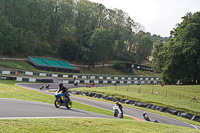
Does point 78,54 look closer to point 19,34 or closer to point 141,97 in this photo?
point 19,34

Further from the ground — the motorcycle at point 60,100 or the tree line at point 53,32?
the tree line at point 53,32

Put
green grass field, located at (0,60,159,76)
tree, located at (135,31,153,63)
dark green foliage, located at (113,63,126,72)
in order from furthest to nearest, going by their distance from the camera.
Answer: tree, located at (135,31,153,63) < dark green foliage, located at (113,63,126,72) < green grass field, located at (0,60,159,76)

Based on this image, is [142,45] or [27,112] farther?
[142,45]

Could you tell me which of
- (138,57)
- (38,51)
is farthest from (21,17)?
(138,57)

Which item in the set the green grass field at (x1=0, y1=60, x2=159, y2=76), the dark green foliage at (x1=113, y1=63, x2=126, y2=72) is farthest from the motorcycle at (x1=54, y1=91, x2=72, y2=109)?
the dark green foliage at (x1=113, y1=63, x2=126, y2=72)

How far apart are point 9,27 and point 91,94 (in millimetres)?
40051

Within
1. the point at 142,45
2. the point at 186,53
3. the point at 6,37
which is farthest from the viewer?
the point at 142,45

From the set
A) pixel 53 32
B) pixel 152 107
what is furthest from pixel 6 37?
pixel 152 107

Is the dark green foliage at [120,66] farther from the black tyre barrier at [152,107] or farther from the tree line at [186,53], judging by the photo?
the black tyre barrier at [152,107]

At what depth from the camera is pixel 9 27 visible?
62219 mm

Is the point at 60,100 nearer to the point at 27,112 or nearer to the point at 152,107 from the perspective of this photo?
the point at 27,112

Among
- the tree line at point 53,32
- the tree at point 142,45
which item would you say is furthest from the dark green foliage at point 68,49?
the tree at point 142,45

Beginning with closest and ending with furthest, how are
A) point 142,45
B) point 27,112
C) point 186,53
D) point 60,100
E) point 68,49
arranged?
point 27,112 < point 60,100 < point 186,53 < point 68,49 < point 142,45

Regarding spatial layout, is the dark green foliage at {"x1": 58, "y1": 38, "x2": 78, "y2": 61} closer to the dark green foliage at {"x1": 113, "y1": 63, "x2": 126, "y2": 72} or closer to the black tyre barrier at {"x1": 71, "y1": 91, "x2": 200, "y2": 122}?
the dark green foliage at {"x1": 113, "y1": 63, "x2": 126, "y2": 72}
